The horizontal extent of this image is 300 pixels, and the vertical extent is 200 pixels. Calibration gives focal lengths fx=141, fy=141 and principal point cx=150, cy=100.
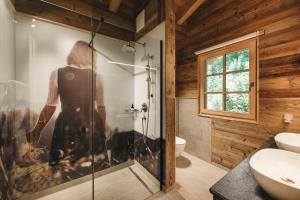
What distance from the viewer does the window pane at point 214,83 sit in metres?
2.50

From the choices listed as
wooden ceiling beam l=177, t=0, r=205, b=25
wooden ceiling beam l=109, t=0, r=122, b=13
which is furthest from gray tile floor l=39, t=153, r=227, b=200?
wooden ceiling beam l=177, t=0, r=205, b=25

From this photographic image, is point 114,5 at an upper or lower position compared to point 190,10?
lower

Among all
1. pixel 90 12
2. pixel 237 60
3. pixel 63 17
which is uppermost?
pixel 90 12

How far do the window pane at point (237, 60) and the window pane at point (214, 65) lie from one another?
0.13 metres

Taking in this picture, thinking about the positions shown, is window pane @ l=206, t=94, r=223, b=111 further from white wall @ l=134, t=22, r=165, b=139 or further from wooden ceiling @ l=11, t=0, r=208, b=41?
wooden ceiling @ l=11, t=0, r=208, b=41

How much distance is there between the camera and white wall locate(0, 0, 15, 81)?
4.54ft

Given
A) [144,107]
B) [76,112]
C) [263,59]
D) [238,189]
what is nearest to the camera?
[238,189]

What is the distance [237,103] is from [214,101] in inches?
16.0

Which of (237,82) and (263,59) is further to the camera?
(237,82)

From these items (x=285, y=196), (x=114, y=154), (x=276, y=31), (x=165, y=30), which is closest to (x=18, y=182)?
(x=114, y=154)

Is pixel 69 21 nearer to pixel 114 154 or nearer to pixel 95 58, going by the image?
pixel 95 58

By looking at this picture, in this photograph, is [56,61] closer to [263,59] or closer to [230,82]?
[230,82]

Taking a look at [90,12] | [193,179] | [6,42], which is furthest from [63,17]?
[193,179]

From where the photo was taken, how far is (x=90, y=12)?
7.34 ft
